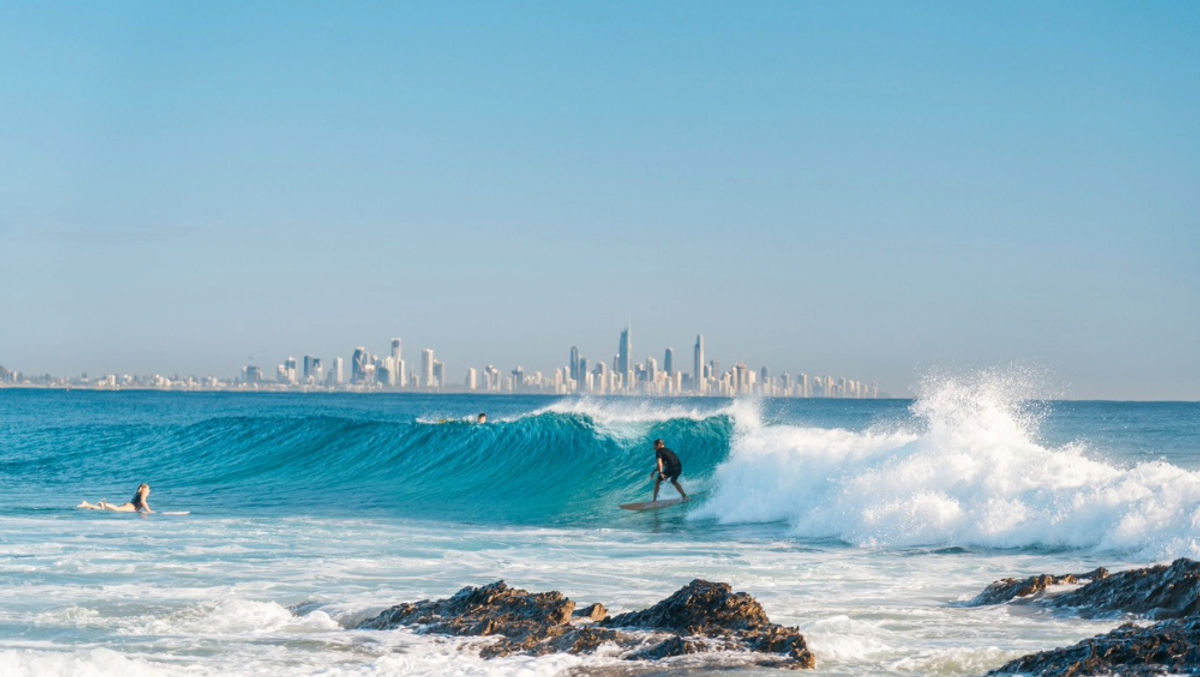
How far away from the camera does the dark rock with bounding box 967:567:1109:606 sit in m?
9.52

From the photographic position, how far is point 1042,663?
681cm

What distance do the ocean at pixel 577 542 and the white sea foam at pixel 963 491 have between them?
0.04 m

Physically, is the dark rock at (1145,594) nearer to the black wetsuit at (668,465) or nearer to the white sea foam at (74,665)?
the white sea foam at (74,665)

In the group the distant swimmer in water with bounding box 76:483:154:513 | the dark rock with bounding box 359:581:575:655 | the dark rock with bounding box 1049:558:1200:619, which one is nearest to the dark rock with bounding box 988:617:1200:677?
the dark rock with bounding box 1049:558:1200:619

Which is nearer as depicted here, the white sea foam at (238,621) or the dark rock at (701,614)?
the dark rock at (701,614)

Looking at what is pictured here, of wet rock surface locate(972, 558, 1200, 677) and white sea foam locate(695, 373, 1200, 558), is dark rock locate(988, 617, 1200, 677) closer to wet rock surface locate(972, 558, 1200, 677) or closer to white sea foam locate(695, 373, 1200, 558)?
wet rock surface locate(972, 558, 1200, 677)

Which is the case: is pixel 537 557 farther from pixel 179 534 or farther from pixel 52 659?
pixel 52 659

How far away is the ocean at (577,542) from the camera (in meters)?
8.08

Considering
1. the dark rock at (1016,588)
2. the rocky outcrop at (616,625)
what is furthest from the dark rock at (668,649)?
the dark rock at (1016,588)

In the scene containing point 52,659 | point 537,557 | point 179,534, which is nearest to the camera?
point 52,659

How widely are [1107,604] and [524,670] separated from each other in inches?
187

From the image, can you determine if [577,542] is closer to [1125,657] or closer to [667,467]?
[667,467]

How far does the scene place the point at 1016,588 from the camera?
31.6 ft

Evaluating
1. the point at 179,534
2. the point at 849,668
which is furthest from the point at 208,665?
the point at 179,534
